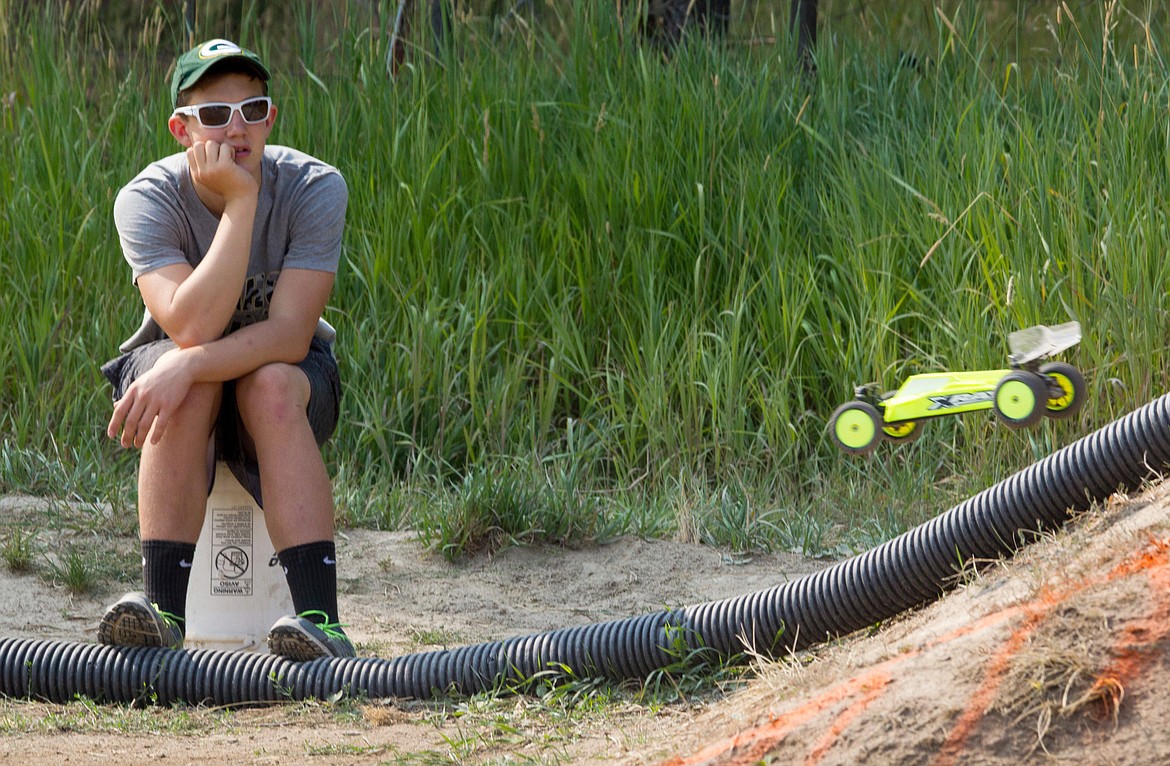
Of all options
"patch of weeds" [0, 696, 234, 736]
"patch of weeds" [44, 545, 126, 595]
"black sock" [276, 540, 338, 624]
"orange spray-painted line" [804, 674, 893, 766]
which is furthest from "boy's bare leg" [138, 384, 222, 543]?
"orange spray-painted line" [804, 674, 893, 766]

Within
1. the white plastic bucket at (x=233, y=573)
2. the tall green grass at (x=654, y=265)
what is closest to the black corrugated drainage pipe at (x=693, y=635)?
the white plastic bucket at (x=233, y=573)

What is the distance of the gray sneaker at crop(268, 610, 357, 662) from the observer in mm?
2602

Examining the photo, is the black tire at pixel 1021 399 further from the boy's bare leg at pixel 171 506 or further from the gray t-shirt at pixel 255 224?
the boy's bare leg at pixel 171 506

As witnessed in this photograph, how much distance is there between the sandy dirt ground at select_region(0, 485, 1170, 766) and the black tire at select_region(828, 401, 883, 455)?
15.0 inches

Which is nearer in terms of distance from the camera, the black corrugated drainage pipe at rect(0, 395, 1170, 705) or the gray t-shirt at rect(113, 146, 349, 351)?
the black corrugated drainage pipe at rect(0, 395, 1170, 705)

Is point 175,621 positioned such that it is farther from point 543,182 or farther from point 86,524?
point 543,182

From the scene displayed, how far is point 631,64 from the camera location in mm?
5207

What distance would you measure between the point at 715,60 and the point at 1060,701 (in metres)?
3.88

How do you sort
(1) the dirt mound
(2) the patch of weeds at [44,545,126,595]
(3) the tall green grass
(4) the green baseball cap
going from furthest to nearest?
1. (3) the tall green grass
2. (2) the patch of weeds at [44,545,126,595]
3. (4) the green baseball cap
4. (1) the dirt mound

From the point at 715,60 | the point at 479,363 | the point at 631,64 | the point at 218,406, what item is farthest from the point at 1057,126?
the point at 218,406

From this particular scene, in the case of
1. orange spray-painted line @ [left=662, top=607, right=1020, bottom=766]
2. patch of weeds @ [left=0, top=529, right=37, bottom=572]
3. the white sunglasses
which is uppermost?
the white sunglasses

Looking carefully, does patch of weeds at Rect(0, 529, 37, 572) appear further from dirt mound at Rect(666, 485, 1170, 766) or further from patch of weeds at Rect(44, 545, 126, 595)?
dirt mound at Rect(666, 485, 1170, 766)

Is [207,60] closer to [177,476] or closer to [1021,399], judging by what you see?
[177,476]

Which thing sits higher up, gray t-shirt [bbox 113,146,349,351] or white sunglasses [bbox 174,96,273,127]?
white sunglasses [bbox 174,96,273,127]
